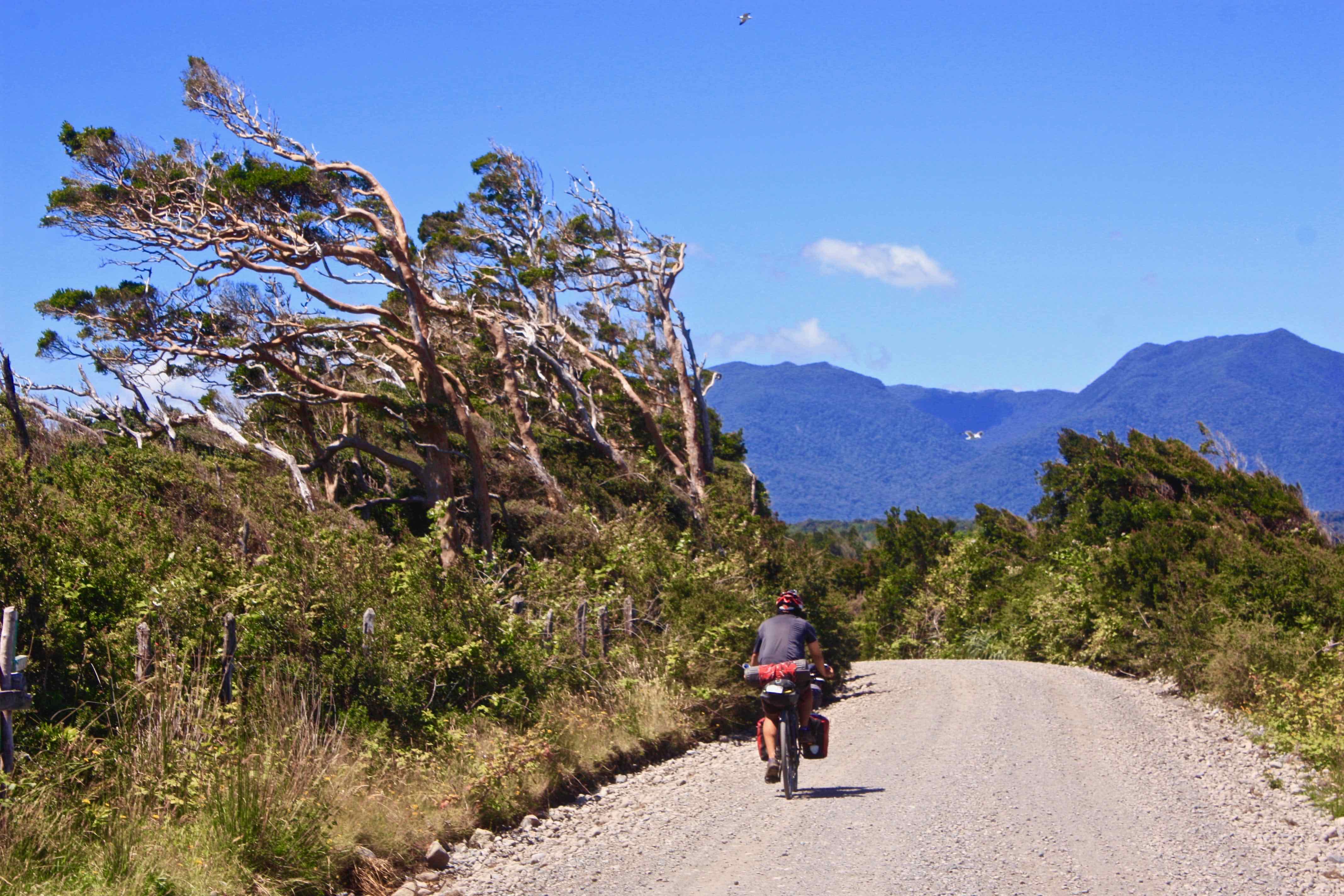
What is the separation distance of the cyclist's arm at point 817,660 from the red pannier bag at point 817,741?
19.5 inches

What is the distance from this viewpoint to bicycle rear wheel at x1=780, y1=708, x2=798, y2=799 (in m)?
9.34

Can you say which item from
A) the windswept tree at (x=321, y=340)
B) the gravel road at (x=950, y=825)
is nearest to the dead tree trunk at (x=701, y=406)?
the windswept tree at (x=321, y=340)

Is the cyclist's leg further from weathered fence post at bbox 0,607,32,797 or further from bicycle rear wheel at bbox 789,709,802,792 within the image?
weathered fence post at bbox 0,607,32,797

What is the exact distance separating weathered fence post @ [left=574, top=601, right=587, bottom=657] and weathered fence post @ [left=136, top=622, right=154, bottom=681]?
5.48 meters

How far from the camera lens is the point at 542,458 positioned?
2916 centimetres

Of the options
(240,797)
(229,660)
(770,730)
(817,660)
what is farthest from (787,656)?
(240,797)

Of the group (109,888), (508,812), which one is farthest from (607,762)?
(109,888)

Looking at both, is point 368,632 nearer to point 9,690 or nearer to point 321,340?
point 9,690

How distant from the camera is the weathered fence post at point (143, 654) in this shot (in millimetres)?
7344

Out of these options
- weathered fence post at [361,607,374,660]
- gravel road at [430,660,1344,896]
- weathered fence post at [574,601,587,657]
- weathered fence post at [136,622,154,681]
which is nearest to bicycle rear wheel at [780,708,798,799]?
gravel road at [430,660,1344,896]

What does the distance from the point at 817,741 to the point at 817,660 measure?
756mm

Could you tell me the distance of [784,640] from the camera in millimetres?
9781

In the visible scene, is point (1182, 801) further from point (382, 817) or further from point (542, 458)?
point (542, 458)

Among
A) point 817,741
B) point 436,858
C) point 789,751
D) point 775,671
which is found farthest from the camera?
point 817,741
